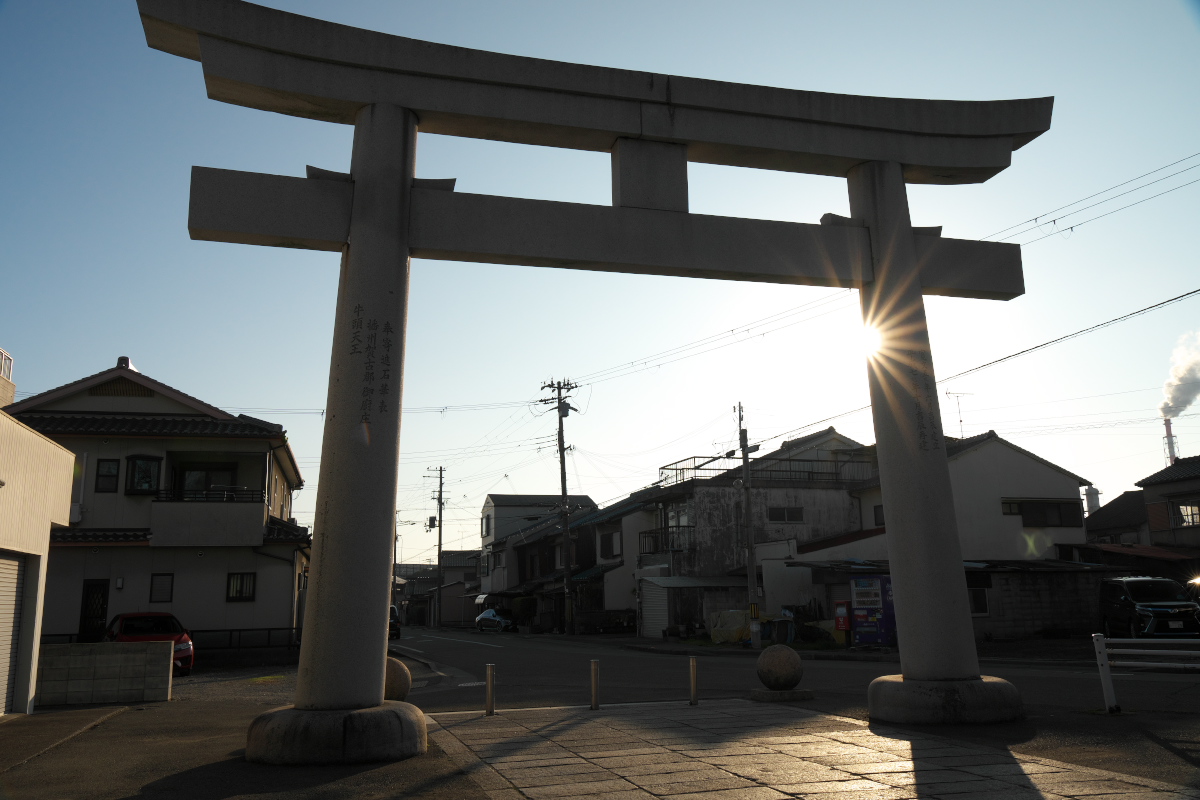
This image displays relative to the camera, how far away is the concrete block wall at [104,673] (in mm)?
14547

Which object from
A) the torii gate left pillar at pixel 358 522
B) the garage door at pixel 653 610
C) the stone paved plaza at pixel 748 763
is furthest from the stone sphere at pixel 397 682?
the garage door at pixel 653 610

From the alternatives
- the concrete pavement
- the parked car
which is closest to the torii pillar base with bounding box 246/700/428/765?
the concrete pavement

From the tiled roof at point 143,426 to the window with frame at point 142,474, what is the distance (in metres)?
0.97

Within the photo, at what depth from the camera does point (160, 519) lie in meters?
25.9

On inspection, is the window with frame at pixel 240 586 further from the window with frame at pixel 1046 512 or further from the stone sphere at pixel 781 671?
the window with frame at pixel 1046 512

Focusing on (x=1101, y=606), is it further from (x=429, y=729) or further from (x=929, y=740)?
(x=429, y=729)

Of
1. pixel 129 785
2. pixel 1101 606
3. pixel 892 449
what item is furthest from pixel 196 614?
pixel 1101 606

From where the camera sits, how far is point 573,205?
9.48 meters

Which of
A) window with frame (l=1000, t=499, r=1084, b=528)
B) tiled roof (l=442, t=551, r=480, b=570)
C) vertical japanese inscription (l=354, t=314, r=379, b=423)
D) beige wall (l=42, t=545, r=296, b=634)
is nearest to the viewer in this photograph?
vertical japanese inscription (l=354, t=314, r=379, b=423)

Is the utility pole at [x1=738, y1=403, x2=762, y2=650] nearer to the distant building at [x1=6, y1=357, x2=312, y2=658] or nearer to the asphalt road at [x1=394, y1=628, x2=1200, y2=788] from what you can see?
the asphalt road at [x1=394, y1=628, x2=1200, y2=788]

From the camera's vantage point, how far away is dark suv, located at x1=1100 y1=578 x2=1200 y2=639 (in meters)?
21.7

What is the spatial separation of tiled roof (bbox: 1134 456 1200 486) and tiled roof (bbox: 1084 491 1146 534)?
13983 mm

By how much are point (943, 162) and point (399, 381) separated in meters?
7.49

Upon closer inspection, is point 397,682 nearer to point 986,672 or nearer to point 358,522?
point 358,522
